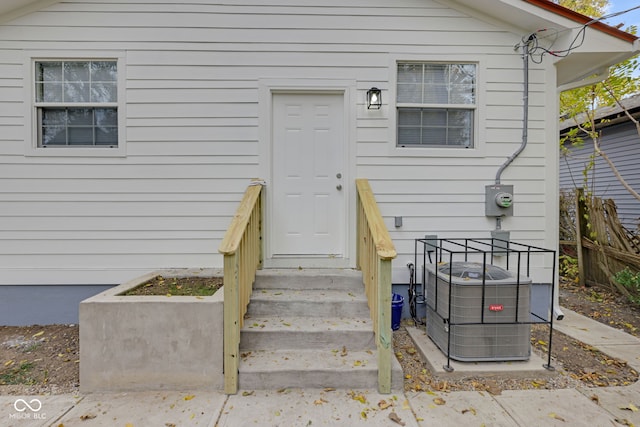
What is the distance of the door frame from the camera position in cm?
366

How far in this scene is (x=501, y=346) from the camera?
105 inches

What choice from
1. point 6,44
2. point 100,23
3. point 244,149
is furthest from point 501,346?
point 6,44

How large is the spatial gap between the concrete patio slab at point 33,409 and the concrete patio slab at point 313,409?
3.77 ft

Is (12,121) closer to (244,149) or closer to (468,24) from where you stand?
(244,149)

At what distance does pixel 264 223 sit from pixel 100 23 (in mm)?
2956

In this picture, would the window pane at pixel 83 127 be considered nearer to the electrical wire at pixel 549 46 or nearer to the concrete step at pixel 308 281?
the concrete step at pixel 308 281

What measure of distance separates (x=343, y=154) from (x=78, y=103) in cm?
314

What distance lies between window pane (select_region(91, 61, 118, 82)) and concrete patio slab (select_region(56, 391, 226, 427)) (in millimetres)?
3321

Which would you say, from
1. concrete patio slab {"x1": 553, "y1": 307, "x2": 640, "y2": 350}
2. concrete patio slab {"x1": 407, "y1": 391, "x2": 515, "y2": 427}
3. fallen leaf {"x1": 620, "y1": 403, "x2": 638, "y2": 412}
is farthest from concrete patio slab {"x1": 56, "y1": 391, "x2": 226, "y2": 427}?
concrete patio slab {"x1": 553, "y1": 307, "x2": 640, "y2": 350}

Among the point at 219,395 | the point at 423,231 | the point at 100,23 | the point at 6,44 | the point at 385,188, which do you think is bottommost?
the point at 219,395

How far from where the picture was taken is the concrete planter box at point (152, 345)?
240cm

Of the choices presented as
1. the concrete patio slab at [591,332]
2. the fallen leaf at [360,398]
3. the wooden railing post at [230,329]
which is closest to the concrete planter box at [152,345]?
the wooden railing post at [230,329]

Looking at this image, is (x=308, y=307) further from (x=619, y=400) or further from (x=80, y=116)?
(x=80, y=116)

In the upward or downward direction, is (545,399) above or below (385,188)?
below
